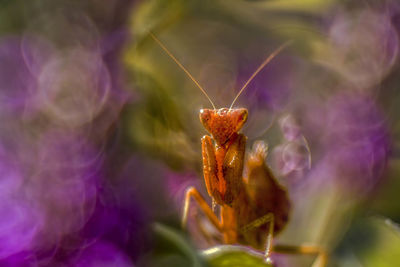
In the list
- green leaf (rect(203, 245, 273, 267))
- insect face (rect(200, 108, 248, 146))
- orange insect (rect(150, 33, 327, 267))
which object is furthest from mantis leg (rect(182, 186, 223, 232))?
green leaf (rect(203, 245, 273, 267))

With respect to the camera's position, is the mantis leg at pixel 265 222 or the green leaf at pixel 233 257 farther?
the mantis leg at pixel 265 222

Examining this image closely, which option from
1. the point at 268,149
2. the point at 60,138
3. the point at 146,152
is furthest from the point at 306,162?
the point at 60,138

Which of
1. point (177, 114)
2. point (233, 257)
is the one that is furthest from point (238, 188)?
point (233, 257)

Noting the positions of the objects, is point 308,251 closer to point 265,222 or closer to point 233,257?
point 265,222

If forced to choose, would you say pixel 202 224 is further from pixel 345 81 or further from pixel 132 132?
pixel 345 81

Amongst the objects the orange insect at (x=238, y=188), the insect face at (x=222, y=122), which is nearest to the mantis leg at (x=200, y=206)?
the orange insect at (x=238, y=188)

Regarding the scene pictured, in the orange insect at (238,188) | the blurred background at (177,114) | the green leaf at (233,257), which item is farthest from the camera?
the orange insect at (238,188)

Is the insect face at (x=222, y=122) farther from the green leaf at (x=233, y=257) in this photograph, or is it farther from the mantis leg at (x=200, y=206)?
the green leaf at (x=233, y=257)

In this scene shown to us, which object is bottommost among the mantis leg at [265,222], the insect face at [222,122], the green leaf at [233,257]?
the mantis leg at [265,222]
